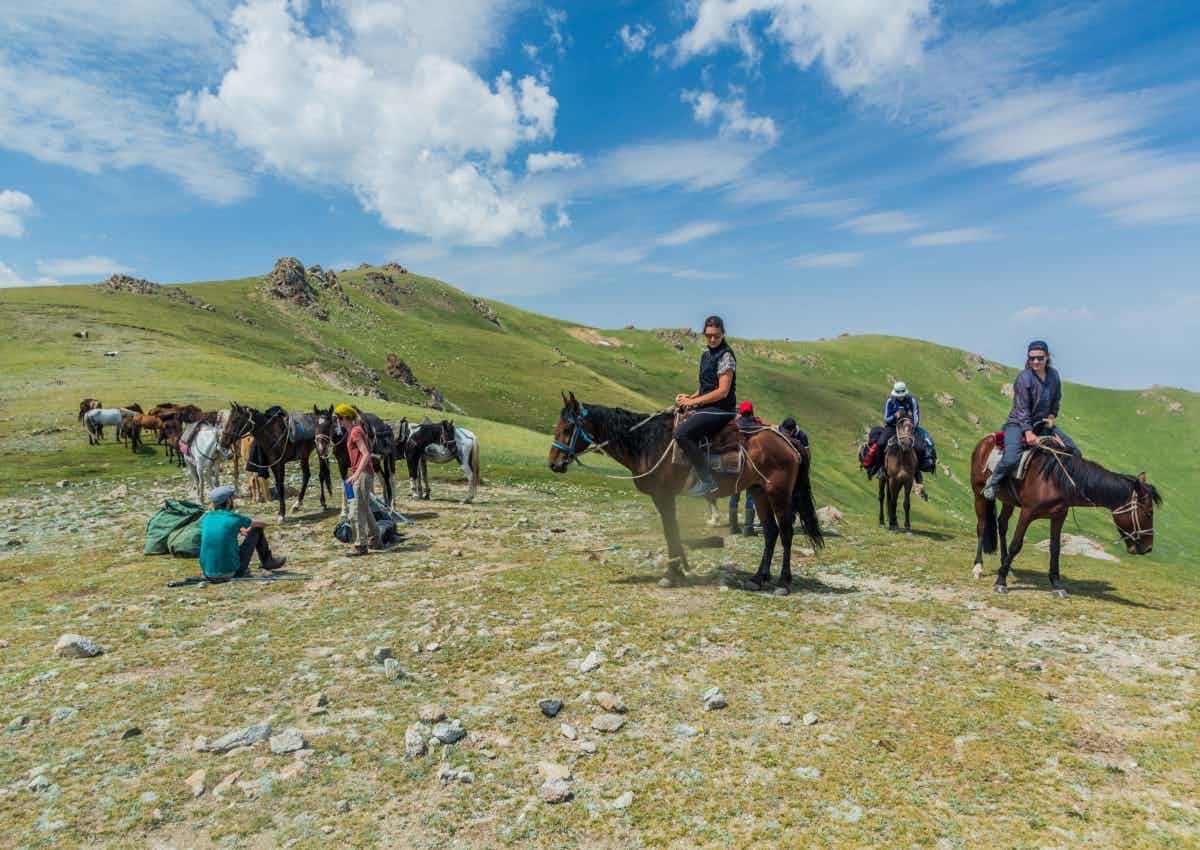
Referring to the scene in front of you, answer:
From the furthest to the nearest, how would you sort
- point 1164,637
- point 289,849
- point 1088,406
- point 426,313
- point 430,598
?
point 426,313, point 1088,406, point 430,598, point 1164,637, point 289,849

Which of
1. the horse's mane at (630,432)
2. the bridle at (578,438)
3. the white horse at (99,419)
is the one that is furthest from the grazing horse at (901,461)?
the white horse at (99,419)

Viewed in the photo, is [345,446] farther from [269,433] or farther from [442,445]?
[442,445]

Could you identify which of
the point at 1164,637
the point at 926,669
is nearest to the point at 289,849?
the point at 926,669

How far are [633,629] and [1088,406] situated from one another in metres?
184

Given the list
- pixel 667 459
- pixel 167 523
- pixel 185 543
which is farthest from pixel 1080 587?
pixel 167 523

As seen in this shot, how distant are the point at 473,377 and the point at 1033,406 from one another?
3802 inches

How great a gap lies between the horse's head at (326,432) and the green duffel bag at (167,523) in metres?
3.94

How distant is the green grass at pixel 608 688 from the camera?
4.83 meters

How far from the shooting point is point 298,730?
607cm

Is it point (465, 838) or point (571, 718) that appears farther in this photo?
point (571, 718)

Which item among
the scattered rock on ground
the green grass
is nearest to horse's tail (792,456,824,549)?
the green grass

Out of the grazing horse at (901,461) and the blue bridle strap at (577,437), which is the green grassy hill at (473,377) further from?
the blue bridle strap at (577,437)

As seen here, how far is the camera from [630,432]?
11.4 meters

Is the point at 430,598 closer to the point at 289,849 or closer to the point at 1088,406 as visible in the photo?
the point at 289,849
